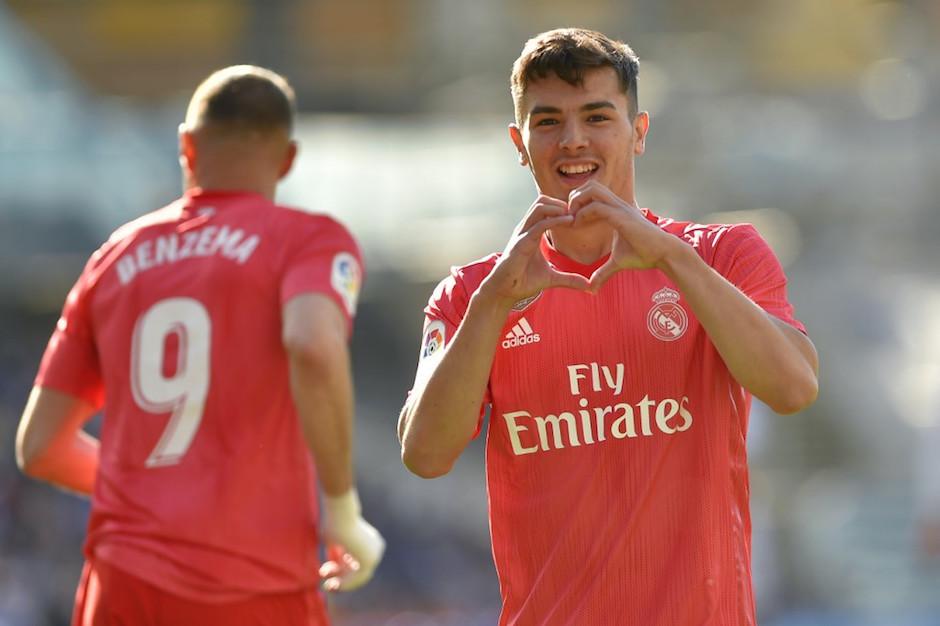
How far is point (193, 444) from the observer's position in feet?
15.9

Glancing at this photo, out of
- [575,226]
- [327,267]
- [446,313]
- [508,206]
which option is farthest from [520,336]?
[508,206]

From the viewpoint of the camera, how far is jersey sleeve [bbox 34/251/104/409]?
16.9 feet

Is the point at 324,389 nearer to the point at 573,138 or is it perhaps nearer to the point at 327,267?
the point at 327,267

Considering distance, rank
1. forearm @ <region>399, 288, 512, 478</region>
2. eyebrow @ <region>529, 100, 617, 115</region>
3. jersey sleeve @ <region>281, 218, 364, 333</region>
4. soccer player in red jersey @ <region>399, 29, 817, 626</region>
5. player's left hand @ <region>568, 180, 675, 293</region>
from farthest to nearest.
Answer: jersey sleeve @ <region>281, 218, 364, 333</region> < eyebrow @ <region>529, 100, 617, 115</region> < soccer player in red jersey @ <region>399, 29, 817, 626</region> < forearm @ <region>399, 288, 512, 478</region> < player's left hand @ <region>568, 180, 675, 293</region>

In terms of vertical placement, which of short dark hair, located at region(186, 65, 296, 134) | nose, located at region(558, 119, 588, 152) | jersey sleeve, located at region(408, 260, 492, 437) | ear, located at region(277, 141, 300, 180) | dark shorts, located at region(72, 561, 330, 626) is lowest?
dark shorts, located at region(72, 561, 330, 626)

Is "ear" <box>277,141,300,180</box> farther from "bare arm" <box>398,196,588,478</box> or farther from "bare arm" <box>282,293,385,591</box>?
"bare arm" <box>398,196,588,478</box>

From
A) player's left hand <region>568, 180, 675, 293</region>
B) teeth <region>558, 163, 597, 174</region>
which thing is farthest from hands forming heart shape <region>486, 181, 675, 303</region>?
teeth <region>558, 163, 597, 174</region>

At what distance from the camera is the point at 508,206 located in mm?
20609

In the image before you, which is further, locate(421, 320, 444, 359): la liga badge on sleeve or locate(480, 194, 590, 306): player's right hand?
locate(421, 320, 444, 359): la liga badge on sleeve

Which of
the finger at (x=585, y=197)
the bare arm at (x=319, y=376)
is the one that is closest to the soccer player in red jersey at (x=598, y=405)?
the finger at (x=585, y=197)

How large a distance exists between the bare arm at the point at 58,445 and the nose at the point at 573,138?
2.23 meters

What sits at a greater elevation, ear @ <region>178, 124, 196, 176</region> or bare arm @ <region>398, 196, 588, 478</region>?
ear @ <region>178, 124, 196, 176</region>

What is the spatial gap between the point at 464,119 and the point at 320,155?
3.28 m

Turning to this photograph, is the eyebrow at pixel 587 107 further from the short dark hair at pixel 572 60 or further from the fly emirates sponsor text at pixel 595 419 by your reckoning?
the fly emirates sponsor text at pixel 595 419
